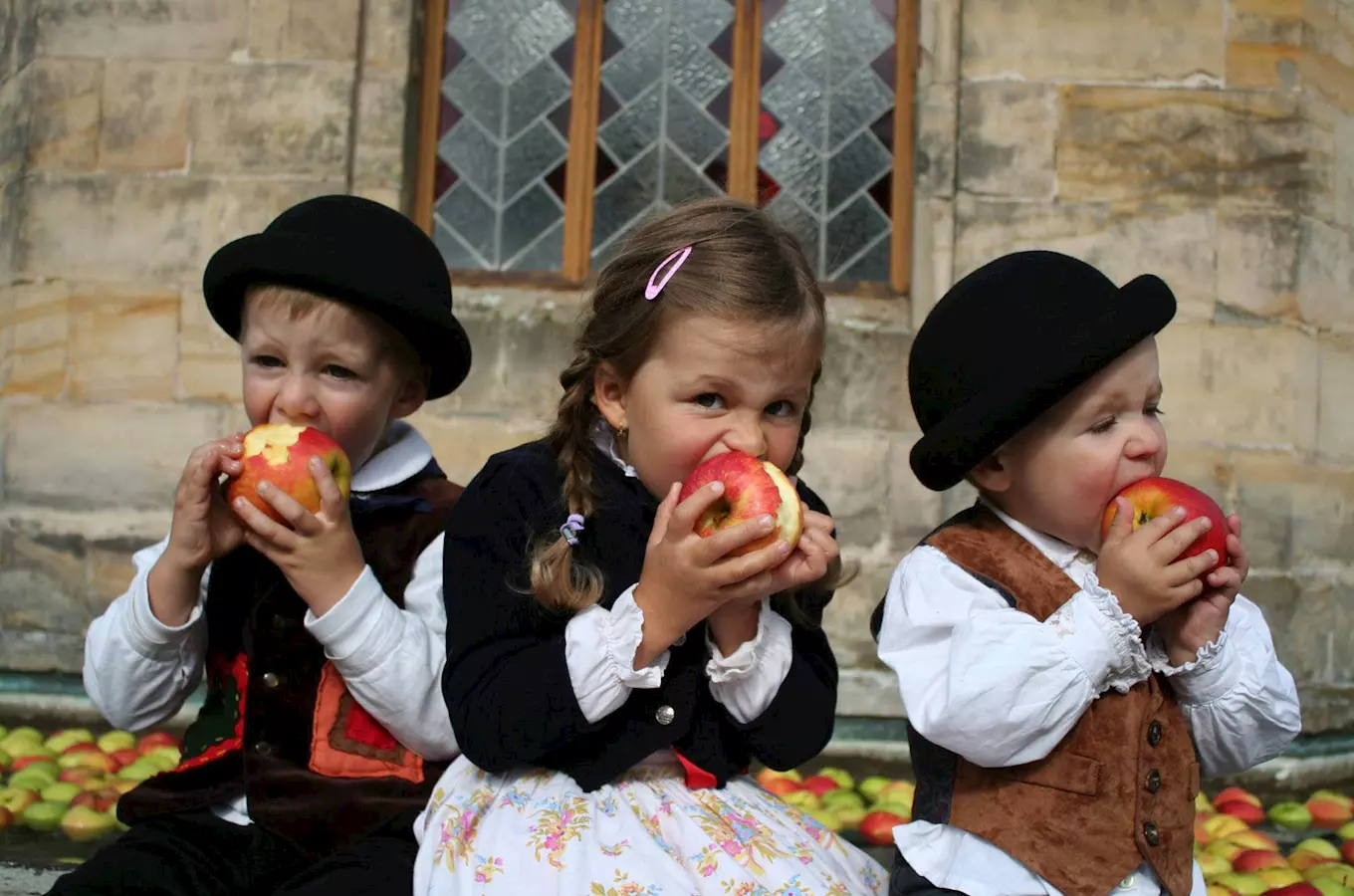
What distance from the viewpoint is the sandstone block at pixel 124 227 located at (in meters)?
4.66

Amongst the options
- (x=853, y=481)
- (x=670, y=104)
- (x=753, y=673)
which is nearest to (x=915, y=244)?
(x=853, y=481)

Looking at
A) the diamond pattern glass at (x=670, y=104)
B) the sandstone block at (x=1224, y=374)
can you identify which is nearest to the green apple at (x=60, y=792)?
the diamond pattern glass at (x=670, y=104)

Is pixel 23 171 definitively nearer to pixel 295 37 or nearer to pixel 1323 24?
pixel 295 37

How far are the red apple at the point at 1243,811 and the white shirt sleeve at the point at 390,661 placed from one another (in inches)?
102

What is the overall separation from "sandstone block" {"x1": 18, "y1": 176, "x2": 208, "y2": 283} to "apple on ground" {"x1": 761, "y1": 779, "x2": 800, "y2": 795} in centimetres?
275

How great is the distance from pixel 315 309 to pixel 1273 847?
9.13 feet

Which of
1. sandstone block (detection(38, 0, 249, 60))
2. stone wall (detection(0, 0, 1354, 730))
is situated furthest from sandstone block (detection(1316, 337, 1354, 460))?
sandstone block (detection(38, 0, 249, 60))

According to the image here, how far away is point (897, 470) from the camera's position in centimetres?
460

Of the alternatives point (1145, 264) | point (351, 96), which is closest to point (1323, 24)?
point (1145, 264)

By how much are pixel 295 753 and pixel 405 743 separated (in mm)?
182

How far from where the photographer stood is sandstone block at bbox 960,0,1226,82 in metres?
4.52

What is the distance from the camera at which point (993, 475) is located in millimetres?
2100

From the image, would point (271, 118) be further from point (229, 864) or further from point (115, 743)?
point (229, 864)

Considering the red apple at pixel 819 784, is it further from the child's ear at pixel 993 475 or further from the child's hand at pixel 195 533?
the child's hand at pixel 195 533
